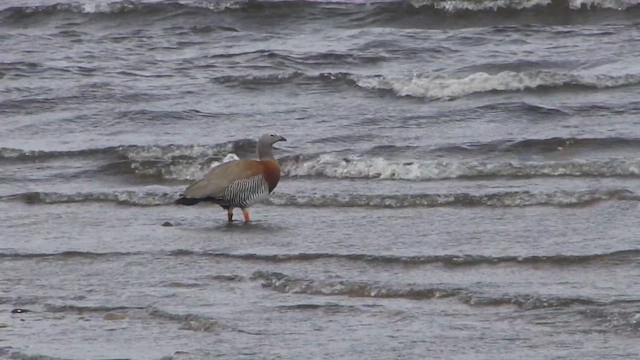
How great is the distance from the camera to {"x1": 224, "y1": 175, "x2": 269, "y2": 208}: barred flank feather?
12484 millimetres

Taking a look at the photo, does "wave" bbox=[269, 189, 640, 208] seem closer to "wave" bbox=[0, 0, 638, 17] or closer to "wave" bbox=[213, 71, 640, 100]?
"wave" bbox=[213, 71, 640, 100]

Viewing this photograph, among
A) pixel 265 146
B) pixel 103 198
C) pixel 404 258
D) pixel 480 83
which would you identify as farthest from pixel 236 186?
pixel 480 83

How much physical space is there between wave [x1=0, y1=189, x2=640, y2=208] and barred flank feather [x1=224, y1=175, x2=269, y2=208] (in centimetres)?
39

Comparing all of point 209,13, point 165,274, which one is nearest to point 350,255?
point 165,274

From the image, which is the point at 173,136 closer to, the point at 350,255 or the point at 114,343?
the point at 350,255

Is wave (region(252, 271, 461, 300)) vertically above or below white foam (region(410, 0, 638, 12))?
below

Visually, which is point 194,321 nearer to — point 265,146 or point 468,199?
point 468,199

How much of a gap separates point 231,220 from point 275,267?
2.32 metres

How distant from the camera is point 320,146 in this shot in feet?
49.3

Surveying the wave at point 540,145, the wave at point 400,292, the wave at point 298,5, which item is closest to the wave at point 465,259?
the wave at point 400,292

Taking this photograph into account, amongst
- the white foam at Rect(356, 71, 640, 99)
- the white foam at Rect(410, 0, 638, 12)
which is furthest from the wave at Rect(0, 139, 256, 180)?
the white foam at Rect(410, 0, 638, 12)

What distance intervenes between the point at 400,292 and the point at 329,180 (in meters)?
4.64

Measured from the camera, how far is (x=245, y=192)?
12.5 m

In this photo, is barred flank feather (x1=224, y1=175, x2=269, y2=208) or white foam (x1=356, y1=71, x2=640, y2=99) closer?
barred flank feather (x1=224, y1=175, x2=269, y2=208)
